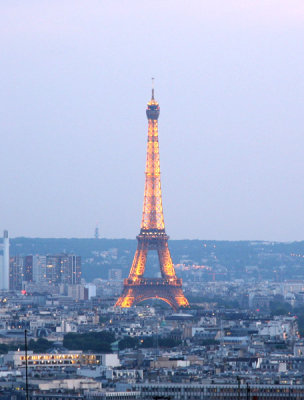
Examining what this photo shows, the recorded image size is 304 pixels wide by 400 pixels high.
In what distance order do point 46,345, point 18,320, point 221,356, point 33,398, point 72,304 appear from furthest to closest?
point 72,304 → point 18,320 → point 46,345 → point 221,356 → point 33,398

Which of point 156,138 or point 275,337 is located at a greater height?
point 156,138

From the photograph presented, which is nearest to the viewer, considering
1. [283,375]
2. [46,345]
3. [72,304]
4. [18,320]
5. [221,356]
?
[283,375]

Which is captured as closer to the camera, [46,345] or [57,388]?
[57,388]

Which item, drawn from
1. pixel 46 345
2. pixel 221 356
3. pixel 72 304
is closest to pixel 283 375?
pixel 221 356

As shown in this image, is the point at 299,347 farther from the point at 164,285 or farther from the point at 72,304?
the point at 72,304

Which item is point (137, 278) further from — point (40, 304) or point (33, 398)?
point (33, 398)

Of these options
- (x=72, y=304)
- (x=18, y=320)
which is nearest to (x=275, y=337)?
(x=18, y=320)
